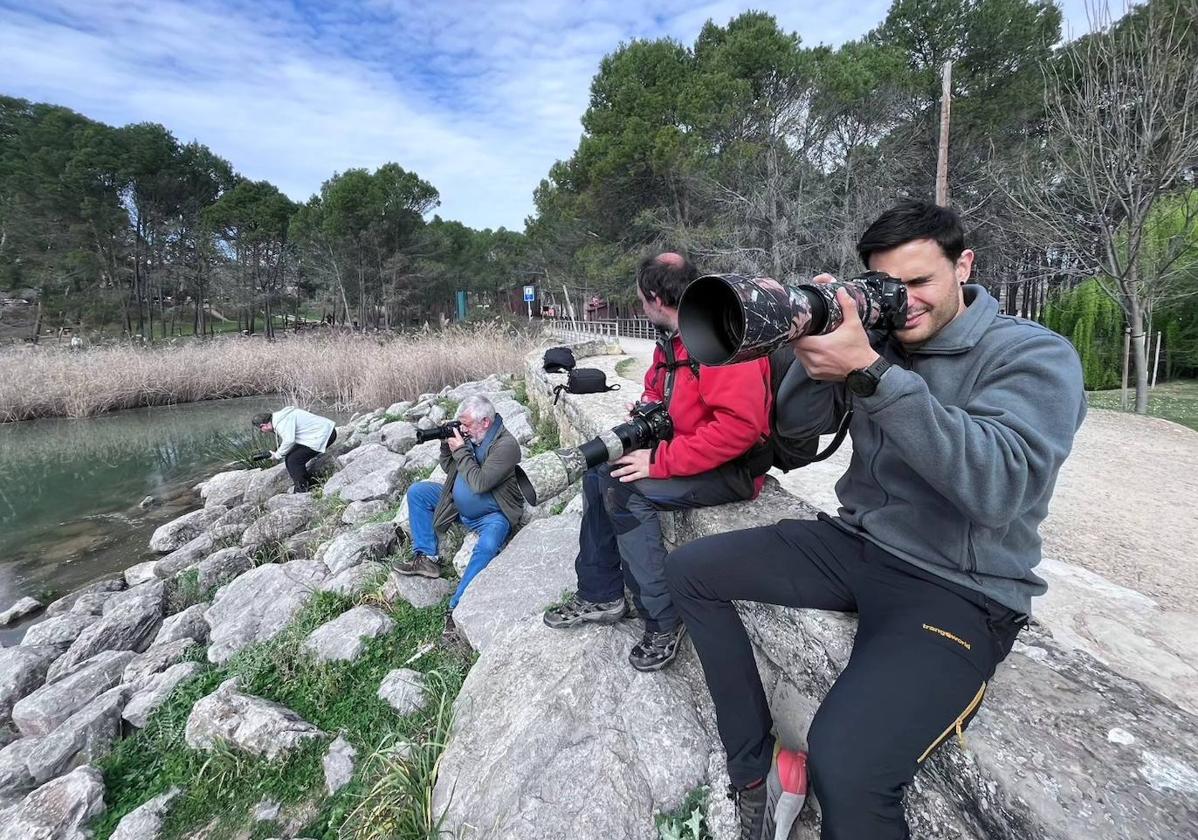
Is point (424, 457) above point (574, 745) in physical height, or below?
below

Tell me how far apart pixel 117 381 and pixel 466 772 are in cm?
1633

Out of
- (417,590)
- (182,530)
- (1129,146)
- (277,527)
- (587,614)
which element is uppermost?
(1129,146)

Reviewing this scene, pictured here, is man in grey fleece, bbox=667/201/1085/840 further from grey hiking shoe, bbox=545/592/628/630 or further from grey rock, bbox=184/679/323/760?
grey rock, bbox=184/679/323/760

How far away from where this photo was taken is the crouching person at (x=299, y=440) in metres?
7.09

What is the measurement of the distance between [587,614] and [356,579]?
221 cm

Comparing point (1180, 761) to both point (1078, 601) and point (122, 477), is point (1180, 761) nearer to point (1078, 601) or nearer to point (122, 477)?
point (1078, 601)

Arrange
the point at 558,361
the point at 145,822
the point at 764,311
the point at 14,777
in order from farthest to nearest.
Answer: the point at 558,361 < the point at 14,777 < the point at 145,822 < the point at 764,311

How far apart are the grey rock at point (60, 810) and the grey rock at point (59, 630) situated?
2446 mm

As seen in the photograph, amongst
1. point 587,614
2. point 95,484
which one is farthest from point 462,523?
point 95,484

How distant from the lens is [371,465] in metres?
6.46

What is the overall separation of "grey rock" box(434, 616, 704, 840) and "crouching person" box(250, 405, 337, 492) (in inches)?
234

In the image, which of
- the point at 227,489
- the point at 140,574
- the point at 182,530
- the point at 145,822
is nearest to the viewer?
the point at 145,822

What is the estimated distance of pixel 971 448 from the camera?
1.07m

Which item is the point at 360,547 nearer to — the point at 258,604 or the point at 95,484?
the point at 258,604
